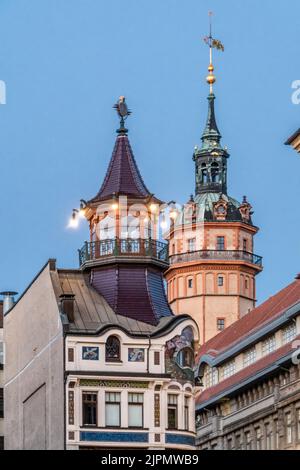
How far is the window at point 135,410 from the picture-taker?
371 ft

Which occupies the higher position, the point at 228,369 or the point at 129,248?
the point at 228,369

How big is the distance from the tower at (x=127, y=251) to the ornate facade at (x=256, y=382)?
33834 mm

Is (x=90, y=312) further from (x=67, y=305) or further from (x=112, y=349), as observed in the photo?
(x=112, y=349)

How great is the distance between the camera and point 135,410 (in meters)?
113

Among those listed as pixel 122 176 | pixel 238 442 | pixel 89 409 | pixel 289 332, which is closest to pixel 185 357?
pixel 89 409

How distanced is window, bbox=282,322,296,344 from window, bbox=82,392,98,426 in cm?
4716

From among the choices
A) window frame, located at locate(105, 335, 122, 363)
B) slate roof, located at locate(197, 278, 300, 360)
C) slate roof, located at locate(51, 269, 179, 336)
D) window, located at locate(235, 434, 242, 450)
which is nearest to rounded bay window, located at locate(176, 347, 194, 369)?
slate roof, located at locate(51, 269, 179, 336)

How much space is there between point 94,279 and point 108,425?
10265 mm

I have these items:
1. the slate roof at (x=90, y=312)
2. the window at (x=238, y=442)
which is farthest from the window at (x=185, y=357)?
the window at (x=238, y=442)

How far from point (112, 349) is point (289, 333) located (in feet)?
158

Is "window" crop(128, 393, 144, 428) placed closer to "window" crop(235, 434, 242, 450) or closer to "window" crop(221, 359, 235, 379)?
"window" crop(235, 434, 242, 450)

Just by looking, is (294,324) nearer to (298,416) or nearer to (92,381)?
(298,416)

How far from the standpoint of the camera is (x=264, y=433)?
525 ft

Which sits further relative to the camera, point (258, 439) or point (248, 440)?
point (248, 440)
